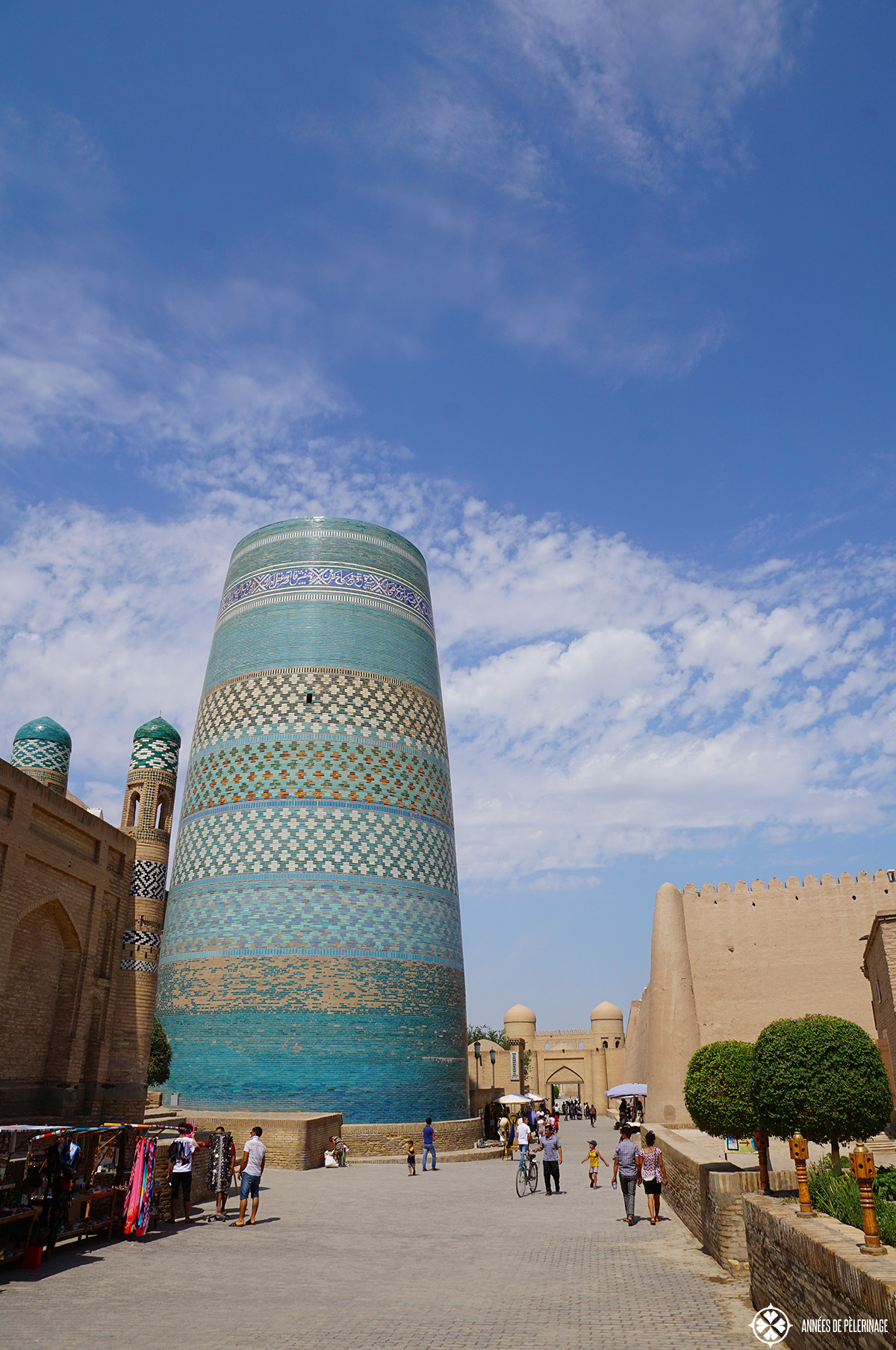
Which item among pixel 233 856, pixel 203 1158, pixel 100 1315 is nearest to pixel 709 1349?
pixel 100 1315

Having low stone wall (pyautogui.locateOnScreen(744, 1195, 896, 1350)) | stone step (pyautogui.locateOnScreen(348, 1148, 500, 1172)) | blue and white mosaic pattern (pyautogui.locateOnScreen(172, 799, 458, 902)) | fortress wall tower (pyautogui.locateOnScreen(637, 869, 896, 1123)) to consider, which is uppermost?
blue and white mosaic pattern (pyautogui.locateOnScreen(172, 799, 458, 902))

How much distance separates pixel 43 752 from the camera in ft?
62.4

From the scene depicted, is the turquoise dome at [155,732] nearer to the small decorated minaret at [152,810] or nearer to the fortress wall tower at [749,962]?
the small decorated minaret at [152,810]

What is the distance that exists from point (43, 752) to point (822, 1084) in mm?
16544

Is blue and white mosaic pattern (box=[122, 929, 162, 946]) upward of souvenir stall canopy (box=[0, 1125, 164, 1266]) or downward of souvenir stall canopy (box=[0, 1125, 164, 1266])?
upward

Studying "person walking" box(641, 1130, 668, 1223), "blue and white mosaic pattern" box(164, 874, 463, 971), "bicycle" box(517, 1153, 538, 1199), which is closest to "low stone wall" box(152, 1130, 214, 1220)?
"bicycle" box(517, 1153, 538, 1199)

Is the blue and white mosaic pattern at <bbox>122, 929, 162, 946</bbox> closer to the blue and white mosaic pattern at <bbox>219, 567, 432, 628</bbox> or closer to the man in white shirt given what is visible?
the blue and white mosaic pattern at <bbox>219, 567, 432, 628</bbox>

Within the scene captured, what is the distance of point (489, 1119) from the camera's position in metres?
21.4

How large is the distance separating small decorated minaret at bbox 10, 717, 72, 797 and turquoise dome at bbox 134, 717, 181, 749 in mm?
3676

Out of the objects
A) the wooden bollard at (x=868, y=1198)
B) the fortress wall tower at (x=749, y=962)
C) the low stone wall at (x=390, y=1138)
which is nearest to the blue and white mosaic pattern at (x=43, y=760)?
the low stone wall at (x=390, y=1138)

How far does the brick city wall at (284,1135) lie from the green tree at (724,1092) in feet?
24.6

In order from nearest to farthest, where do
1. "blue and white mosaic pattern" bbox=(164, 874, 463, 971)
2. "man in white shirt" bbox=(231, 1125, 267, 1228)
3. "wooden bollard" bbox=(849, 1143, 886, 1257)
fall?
"wooden bollard" bbox=(849, 1143, 886, 1257), "man in white shirt" bbox=(231, 1125, 267, 1228), "blue and white mosaic pattern" bbox=(164, 874, 463, 971)

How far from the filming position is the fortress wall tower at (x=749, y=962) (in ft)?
71.8

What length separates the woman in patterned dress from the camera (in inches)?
373
